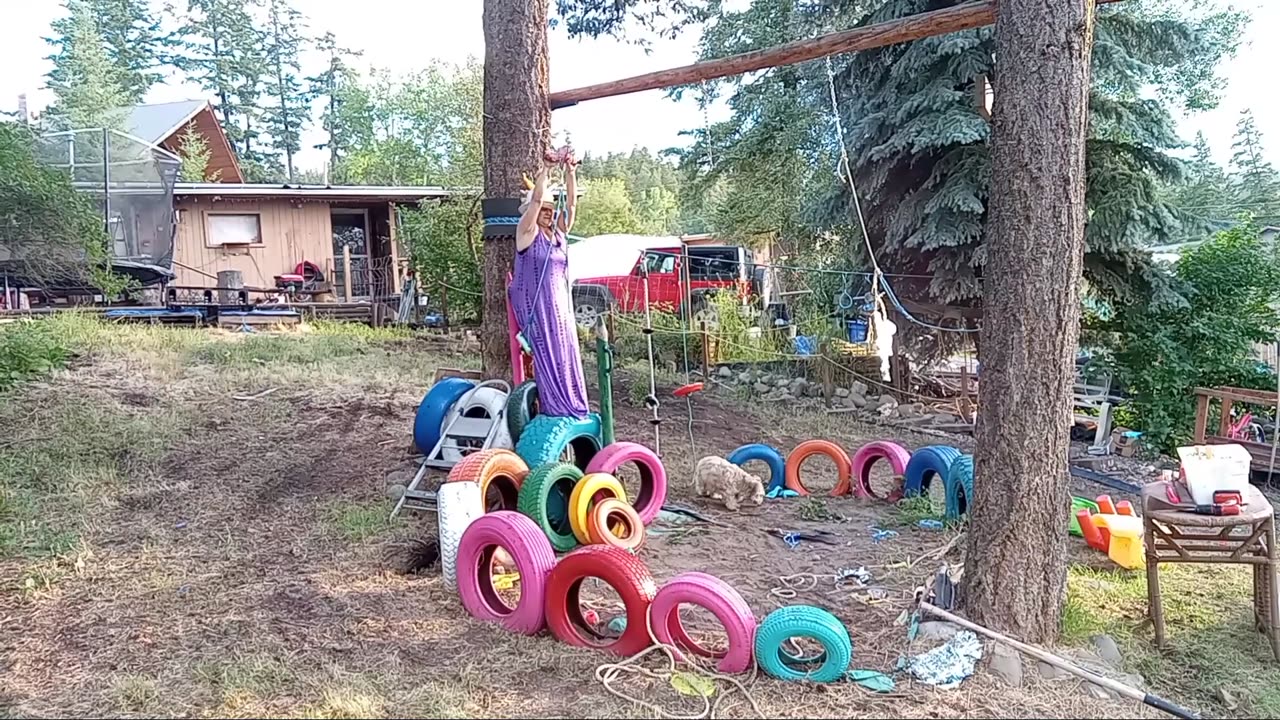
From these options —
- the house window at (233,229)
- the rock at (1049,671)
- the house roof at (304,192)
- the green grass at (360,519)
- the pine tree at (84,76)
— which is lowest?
the rock at (1049,671)

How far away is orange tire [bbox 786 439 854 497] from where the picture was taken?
5734 mm

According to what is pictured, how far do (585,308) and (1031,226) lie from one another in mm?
10684

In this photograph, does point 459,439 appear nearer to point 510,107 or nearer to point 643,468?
point 643,468

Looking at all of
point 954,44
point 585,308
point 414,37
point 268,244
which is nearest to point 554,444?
point 954,44

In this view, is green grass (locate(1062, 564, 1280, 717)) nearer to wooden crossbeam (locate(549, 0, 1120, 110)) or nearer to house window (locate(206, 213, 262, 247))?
wooden crossbeam (locate(549, 0, 1120, 110))

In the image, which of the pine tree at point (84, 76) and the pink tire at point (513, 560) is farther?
the pine tree at point (84, 76)

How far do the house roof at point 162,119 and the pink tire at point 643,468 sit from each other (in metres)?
17.2

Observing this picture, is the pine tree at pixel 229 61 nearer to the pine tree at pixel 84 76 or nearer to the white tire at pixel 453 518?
the pine tree at pixel 84 76

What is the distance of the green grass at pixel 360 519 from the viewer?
4.56 m

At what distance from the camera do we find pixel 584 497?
416cm

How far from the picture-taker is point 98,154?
1076 centimetres

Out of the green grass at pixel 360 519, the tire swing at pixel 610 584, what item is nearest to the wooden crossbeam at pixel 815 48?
the tire swing at pixel 610 584

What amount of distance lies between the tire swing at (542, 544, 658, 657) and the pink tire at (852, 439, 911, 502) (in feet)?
9.48

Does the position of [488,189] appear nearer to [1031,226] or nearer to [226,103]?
[1031,226]
